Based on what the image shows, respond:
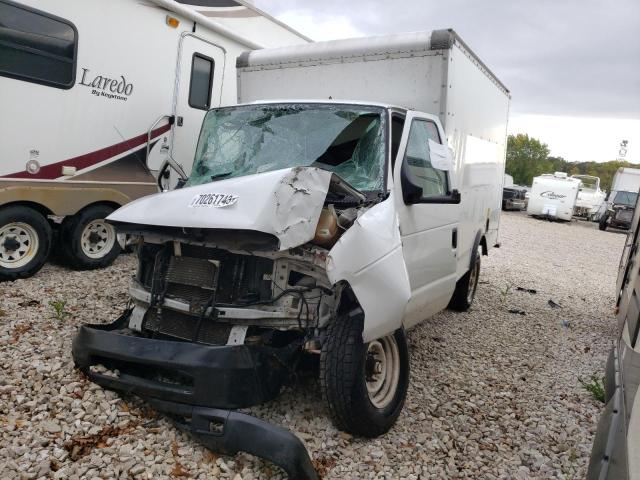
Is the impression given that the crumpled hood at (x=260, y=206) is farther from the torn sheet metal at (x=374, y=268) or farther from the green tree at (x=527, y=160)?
the green tree at (x=527, y=160)

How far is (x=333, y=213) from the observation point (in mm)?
3303

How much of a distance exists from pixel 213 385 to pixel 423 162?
2518 mm

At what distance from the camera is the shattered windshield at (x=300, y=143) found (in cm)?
407

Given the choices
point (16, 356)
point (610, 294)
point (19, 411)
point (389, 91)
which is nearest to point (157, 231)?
point (19, 411)

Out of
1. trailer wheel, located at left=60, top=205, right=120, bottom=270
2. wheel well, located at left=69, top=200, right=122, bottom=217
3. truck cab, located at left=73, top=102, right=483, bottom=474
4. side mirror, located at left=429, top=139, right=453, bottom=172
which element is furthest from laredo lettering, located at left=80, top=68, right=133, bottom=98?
side mirror, located at left=429, top=139, right=453, bottom=172

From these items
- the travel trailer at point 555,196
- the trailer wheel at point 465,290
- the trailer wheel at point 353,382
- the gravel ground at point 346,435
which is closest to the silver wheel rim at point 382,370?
the trailer wheel at point 353,382

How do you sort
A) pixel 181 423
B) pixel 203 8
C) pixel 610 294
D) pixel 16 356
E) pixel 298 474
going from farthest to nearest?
pixel 610 294
pixel 203 8
pixel 16 356
pixel 181 423
pixel 298 474

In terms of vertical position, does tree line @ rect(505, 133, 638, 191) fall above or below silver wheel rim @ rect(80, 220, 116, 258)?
above

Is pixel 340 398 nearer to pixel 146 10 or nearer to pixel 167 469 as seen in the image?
pixel 167 469

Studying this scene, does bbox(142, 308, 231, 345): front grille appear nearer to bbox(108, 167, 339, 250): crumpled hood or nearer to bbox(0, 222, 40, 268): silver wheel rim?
bbox(108, 167, 339, 250): crumpled hood

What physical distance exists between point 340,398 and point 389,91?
3.11 meters

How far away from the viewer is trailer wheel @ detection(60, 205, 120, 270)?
6348mm

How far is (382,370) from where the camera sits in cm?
376

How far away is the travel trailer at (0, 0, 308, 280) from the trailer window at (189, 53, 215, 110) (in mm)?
14
